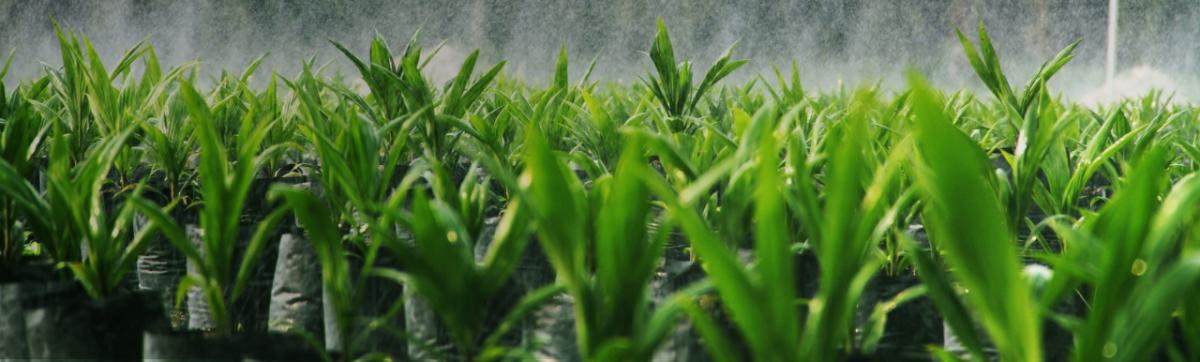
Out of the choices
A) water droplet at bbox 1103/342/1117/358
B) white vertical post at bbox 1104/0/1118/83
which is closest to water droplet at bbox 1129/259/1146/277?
water droplet at bbox 1103/342/1117/358

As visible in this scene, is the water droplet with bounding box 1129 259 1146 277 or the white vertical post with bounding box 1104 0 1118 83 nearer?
the water droplet with bounding box 1129 259 1146 277

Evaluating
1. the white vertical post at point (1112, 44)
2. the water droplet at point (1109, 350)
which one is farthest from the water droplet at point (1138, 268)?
the white vertical post at point (1112, 44)

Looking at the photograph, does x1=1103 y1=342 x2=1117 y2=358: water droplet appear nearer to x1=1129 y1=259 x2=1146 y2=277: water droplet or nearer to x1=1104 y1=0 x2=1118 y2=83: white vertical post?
x1=1129 y1=259 x2=1146 y2=277: water droplet

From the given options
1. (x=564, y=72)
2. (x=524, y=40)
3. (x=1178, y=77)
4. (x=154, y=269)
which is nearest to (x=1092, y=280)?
(x=154, y=269)

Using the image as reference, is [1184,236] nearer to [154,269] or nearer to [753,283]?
[753,283]

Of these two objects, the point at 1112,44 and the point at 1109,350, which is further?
the point at 1112,44

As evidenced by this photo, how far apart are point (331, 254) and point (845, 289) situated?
0.23m

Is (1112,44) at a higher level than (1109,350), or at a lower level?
higher

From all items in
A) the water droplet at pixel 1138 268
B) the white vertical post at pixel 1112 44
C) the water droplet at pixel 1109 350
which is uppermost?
the white vertical post at pixel 1112 44

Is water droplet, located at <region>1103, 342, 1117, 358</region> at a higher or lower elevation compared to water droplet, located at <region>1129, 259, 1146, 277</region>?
lower

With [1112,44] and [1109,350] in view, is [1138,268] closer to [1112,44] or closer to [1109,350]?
[1109,350]

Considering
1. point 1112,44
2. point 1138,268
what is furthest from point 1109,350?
point 1112,44

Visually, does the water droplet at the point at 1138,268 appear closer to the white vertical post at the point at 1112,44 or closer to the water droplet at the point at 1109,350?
the water droplet at the point at 1109,350

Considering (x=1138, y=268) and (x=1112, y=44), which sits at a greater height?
(x=1112, y=44)
